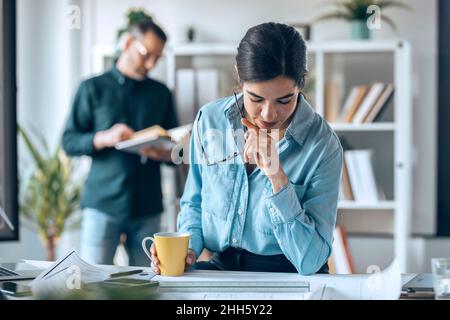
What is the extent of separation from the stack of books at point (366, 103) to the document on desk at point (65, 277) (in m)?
1.25

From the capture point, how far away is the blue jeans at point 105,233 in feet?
5.02

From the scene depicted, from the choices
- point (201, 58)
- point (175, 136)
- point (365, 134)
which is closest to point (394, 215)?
point (365, 134)

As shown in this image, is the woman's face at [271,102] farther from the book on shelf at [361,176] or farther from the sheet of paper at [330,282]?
the book on shelf at [361,176]

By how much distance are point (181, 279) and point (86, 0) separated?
54cm

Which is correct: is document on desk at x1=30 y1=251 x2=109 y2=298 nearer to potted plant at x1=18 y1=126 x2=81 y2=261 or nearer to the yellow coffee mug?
the yellow coffee mug

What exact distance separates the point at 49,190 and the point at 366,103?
40.0 inches

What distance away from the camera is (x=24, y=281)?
0.88 m

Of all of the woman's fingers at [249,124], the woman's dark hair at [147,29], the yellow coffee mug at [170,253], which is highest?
the woman's dark hair at [147,29]

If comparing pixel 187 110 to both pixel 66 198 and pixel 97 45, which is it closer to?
pixel 97 45

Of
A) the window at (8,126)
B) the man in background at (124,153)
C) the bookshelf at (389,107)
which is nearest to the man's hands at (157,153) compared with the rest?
the man in background at (124,153)

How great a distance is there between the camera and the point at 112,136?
166 centimetres

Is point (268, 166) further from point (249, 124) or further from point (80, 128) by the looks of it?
point (80, 128)

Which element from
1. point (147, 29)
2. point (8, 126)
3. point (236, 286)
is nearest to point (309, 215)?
point (236, 286)
